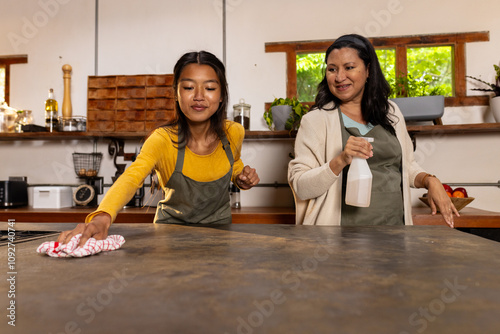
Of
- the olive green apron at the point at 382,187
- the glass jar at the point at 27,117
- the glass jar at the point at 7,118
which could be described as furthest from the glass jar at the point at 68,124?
the olive green apron at the point at 382,187

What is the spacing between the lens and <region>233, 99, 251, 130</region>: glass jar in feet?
9.00

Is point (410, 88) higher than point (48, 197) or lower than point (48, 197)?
higher

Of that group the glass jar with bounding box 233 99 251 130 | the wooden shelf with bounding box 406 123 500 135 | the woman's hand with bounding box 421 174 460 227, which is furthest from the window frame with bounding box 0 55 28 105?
the woman's hand with bounding box 421 174 460 227

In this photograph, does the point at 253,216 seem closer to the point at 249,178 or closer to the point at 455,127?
the point at 249,178

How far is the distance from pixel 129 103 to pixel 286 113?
117 centimetres

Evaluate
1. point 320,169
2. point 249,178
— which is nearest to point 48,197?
point 249,178

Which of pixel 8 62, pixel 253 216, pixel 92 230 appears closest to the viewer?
pixel 92 230

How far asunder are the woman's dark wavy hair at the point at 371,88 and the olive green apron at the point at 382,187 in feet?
0.22

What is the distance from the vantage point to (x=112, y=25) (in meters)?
3.02

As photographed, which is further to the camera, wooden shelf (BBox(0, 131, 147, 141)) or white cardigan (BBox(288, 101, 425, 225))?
wooden shelf (BBox(0, 131, 147, 141))

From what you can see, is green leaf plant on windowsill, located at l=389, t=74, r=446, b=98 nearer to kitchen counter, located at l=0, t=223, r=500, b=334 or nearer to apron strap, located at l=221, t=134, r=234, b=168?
apron strap, located at l=221, t=134, r=234, b=168

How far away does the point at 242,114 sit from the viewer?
275 cm

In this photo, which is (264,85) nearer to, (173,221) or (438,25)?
(438,25)

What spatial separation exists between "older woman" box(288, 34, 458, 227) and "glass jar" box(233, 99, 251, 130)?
106cm
